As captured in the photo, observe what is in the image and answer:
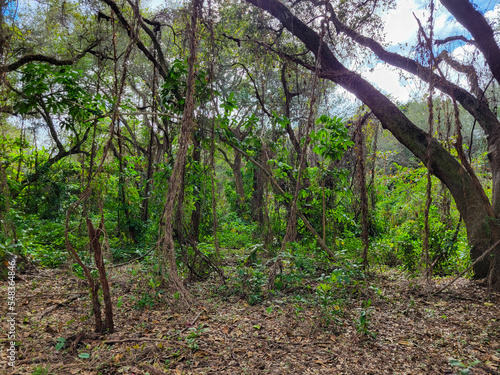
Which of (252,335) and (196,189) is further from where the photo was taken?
(196,189)

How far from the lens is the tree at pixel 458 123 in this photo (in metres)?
3.95

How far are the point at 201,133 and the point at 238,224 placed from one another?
5.89 m

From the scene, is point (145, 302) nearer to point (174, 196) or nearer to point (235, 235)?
point (174, 196)

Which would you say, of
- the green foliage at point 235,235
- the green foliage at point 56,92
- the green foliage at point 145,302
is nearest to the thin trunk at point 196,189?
the green foliage at point 145,302

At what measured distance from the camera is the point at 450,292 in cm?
395

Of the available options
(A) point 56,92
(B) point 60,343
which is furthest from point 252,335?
(A) point 56,92

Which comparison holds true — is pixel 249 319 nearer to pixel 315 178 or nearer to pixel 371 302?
pixel 371 302

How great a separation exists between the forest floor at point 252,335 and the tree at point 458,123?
2.40 ft

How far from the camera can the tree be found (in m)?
3.95

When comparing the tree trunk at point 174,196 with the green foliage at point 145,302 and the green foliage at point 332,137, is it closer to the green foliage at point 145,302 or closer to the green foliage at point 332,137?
the green foliage at point 145,302

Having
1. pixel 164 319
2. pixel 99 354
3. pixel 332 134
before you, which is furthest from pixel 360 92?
pixel 99 354

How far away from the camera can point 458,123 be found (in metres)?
3.66

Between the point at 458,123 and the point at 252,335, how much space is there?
3.34 metres

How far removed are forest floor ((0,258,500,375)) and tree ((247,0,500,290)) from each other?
0.73m
